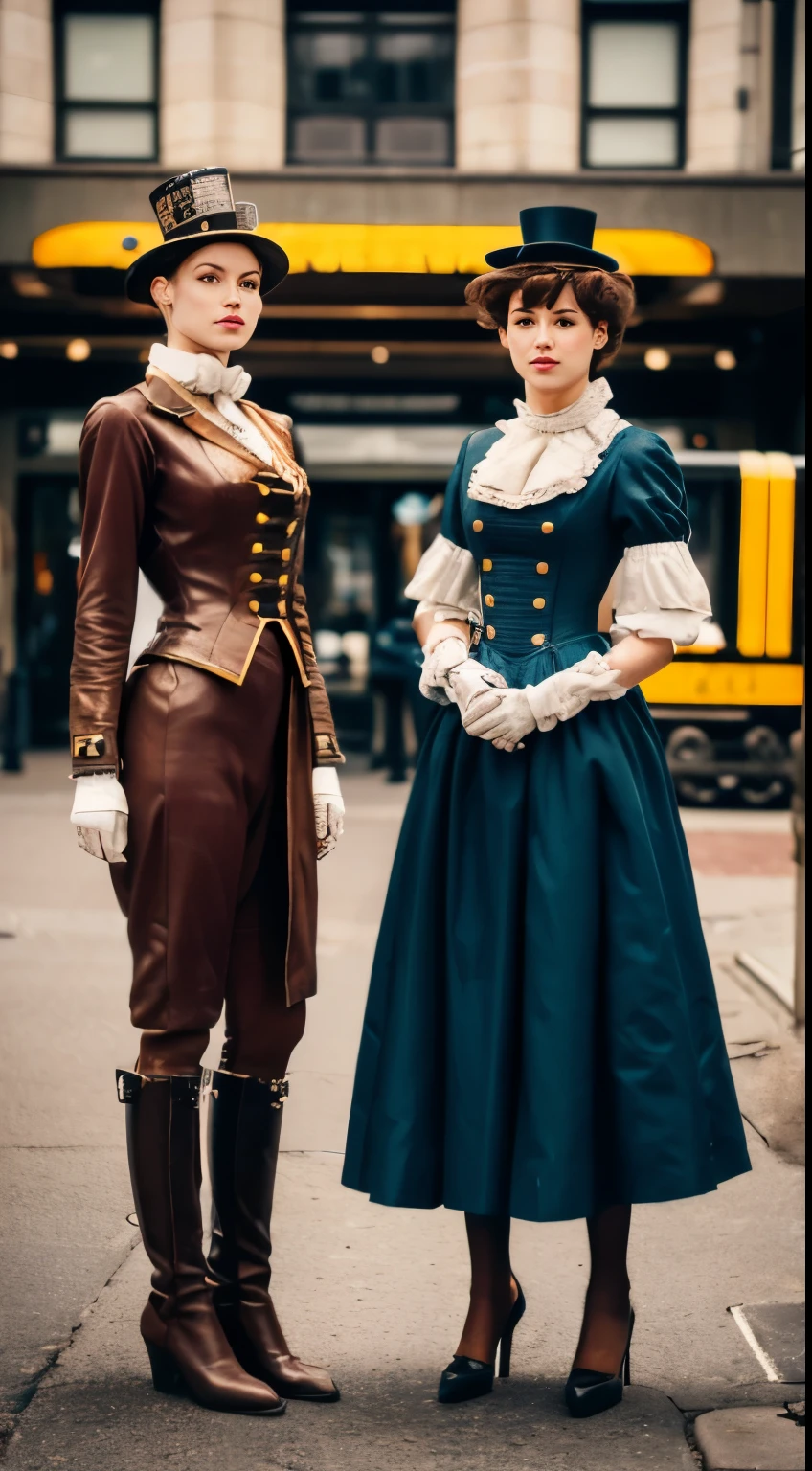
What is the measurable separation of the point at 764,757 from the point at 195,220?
8973 mm

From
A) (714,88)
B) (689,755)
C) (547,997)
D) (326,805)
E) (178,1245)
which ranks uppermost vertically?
(714,88)

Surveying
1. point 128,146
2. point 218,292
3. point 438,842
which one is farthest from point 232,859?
point 128,146

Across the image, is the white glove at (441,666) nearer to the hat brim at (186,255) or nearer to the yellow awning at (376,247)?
the hat brim at (186,255)

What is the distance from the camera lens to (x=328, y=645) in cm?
1598

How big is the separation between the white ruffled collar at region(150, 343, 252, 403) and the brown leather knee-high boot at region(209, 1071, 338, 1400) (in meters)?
1.29

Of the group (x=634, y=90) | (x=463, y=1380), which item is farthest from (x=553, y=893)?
(x=634, y=90)

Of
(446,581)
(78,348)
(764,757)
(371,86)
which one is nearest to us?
(446,581)

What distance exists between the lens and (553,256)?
10.2 ft

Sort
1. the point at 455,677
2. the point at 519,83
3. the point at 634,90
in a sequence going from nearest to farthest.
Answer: the point at 455,677 → the point at 519,83 → the point at 634,90

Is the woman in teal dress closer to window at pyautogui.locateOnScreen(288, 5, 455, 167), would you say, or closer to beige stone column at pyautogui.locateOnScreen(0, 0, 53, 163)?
window at pyautogui.locateOnScreen(288, 5, 455, 167)

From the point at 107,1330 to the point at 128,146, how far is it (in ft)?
43.5

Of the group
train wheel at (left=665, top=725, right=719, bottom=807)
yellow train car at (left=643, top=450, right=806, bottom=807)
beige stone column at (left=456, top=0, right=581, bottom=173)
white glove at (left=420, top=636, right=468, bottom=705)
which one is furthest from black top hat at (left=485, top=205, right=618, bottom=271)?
beige stone column at (left=456, top=0, right=581, bottom=173)

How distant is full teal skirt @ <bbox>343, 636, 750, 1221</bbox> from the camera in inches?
115

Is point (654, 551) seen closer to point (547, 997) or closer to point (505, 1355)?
point (547, 997)
